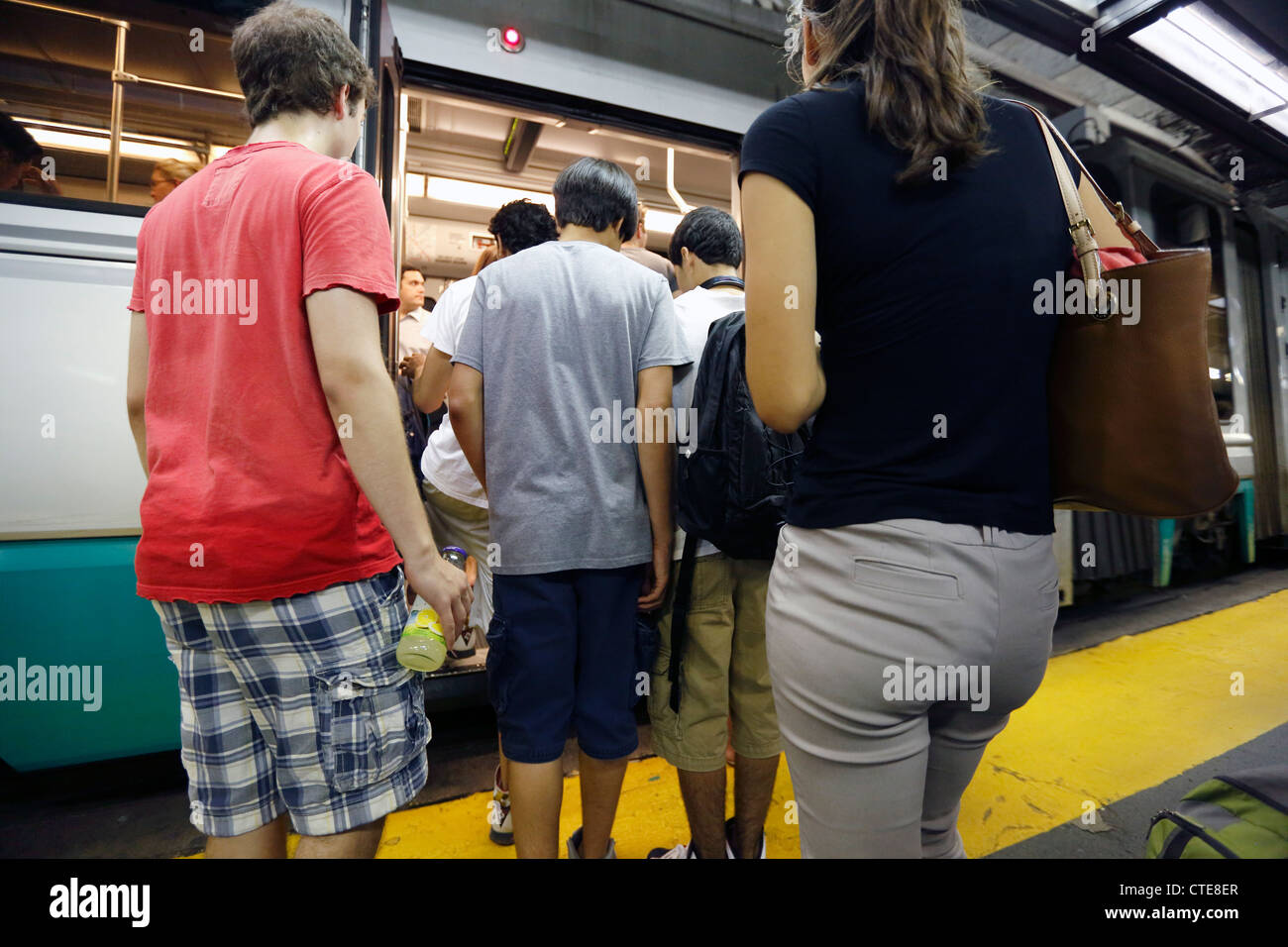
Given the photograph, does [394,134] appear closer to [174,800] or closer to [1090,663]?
[174,800]

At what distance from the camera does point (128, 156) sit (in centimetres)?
215

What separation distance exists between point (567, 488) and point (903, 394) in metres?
0.90

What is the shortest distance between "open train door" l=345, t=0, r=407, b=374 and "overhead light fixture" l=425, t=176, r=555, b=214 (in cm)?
290

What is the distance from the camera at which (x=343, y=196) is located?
1.06 m

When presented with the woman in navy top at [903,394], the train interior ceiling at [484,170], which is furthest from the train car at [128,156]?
the woman in navy top at [903,394]

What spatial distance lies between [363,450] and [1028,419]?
3.31ft

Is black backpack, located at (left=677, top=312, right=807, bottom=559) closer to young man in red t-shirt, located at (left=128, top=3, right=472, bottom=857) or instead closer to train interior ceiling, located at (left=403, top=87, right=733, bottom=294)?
young man in red t-shirt, located at (left=128, top=3, right=472, bottom=857)

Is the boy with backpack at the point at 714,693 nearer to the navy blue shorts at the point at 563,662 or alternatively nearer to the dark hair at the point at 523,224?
the navy blue shorts at the point at 563,662

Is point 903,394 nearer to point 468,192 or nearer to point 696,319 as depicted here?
point 696,319

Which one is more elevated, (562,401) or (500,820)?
(562,401)

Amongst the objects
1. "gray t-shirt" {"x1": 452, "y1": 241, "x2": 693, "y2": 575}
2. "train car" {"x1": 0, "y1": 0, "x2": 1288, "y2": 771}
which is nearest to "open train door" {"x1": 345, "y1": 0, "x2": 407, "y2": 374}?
"train car" {"x1": 0, "y1": 0, "x2": 1288, "y2": 771}

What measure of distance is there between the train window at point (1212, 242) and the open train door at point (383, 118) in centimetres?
511

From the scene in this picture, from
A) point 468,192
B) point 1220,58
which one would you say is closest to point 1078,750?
point 1220,58

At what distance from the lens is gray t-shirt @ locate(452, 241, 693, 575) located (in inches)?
60.3
